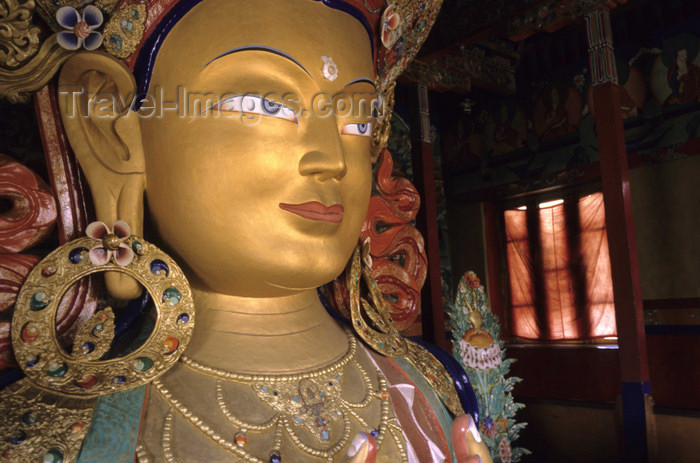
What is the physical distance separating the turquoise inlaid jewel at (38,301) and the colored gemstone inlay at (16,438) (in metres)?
0.26

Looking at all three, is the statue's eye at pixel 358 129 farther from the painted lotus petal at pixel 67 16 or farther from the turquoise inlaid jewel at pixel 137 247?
the painted lotus petal at pixel 67 16

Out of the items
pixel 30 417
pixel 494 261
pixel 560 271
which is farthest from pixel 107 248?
pixel 494 261

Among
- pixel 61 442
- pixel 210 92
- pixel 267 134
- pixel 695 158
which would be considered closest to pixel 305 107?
pixel 267 134

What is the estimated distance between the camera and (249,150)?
1352mm

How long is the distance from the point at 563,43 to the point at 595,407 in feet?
13.3

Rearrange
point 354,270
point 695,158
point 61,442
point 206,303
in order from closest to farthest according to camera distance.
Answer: point 61,442
point 206,303
point 354,270
point 695,158

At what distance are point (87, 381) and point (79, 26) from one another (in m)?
0.80

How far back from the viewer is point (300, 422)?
4.47 feet

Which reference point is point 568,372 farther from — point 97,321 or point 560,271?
point 97,321

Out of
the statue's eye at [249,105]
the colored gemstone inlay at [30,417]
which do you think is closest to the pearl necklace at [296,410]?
the colored gemstone inlay at [30,417]

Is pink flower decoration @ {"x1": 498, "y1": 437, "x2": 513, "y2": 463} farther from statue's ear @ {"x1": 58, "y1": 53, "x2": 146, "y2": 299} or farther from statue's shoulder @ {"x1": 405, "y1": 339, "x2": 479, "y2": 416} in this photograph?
statue's ear @ {"x1": 58, "y1": 53, "x2": 146, "y2": 299}

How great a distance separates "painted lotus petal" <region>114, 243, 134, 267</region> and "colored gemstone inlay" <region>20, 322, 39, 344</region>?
0.21m

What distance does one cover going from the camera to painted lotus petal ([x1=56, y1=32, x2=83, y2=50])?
1354 millimetres

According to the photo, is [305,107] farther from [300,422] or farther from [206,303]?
[300,422]
